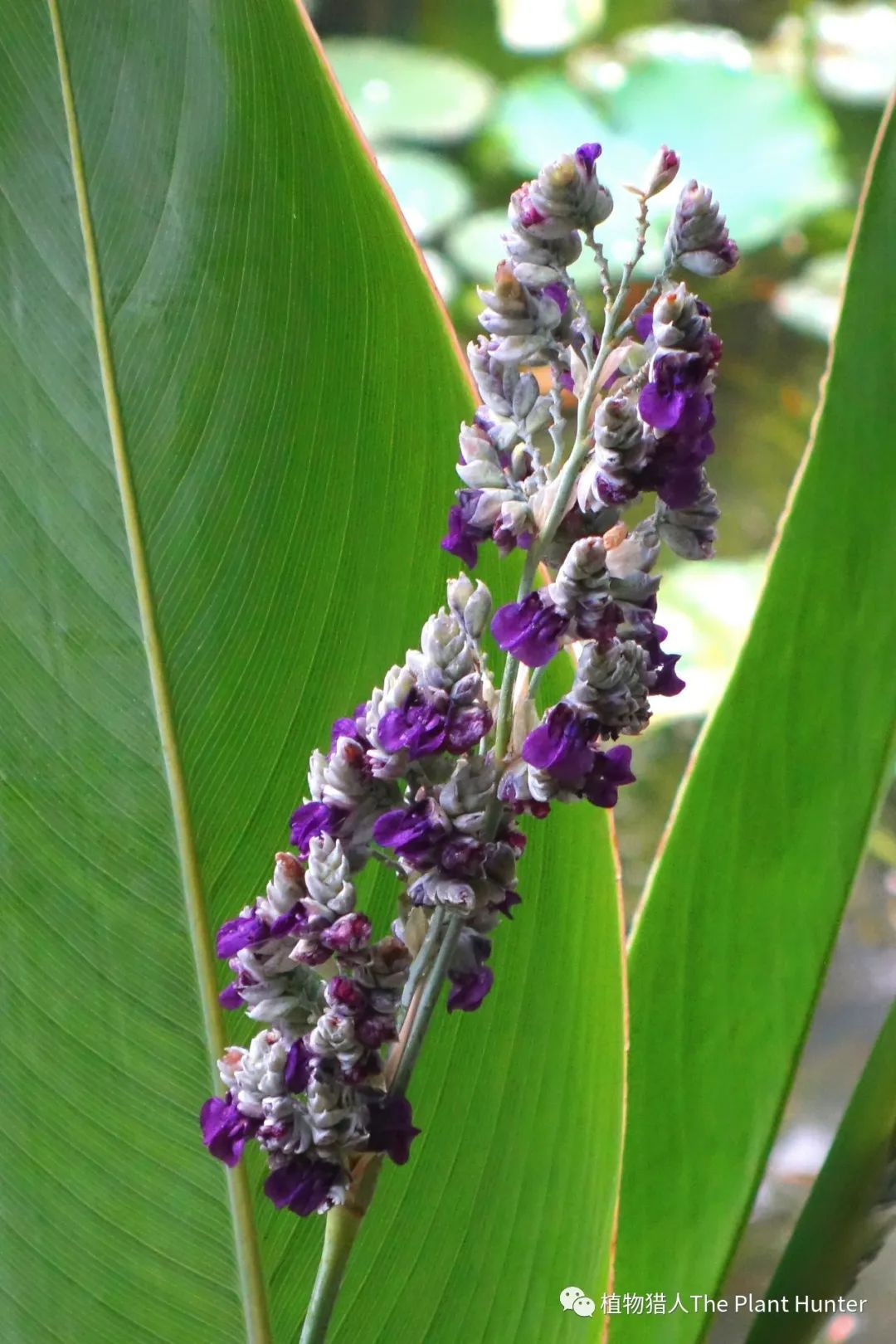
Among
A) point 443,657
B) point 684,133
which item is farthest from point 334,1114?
point 684,133

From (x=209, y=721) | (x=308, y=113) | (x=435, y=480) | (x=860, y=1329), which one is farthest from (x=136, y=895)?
(x=860, y=1329)

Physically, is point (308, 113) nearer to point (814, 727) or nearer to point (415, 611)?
point (415, 611)

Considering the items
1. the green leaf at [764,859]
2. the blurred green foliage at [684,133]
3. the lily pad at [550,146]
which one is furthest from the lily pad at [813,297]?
the green leaf at [764,859]

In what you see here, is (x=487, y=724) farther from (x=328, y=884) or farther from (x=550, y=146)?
(x=550, y=146)

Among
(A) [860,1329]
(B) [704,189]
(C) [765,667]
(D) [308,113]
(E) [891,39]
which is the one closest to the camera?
(B) [704,189]

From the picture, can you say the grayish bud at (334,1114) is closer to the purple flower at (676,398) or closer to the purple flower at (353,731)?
the purple flower at (353,731)

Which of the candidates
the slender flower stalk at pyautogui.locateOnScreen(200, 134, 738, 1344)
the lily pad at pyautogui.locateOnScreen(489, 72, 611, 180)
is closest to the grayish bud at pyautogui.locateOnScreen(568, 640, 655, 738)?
the slender flower stalk at pyautogui.locateOnScreen(200, 134, 738, 1344)
